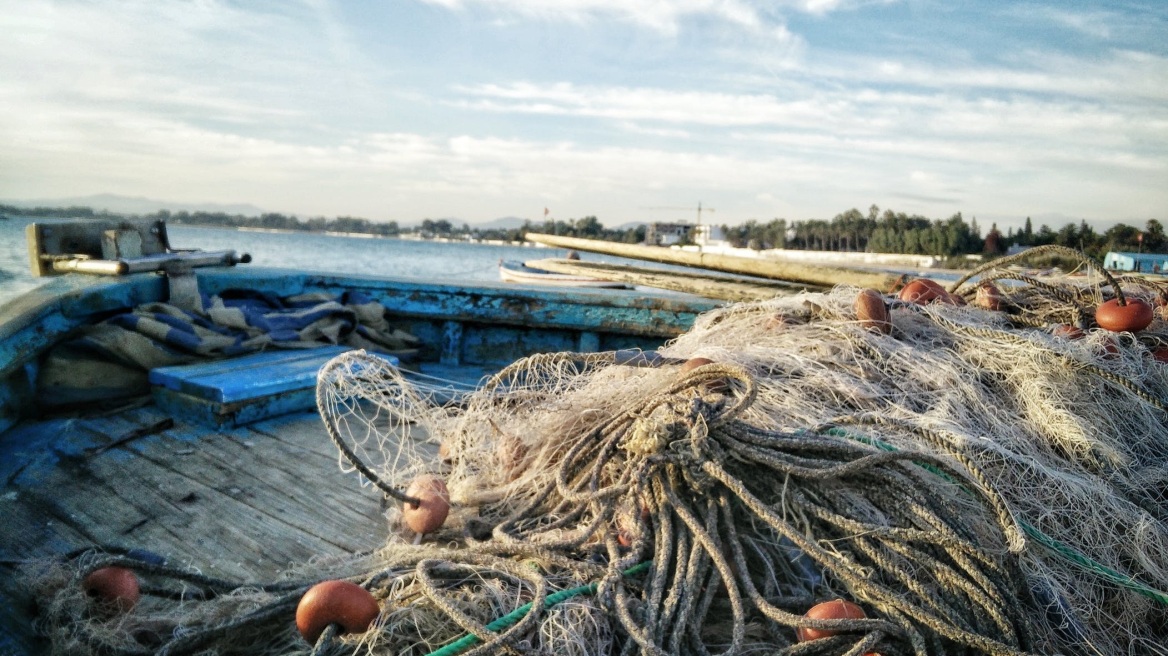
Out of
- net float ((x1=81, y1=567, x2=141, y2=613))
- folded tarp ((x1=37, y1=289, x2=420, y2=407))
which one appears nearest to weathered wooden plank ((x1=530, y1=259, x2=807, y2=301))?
folded tarp ((x1=37, y1=289, x2=420, y2=407))

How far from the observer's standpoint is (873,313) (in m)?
2.72

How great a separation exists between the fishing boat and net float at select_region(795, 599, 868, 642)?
1.05 m

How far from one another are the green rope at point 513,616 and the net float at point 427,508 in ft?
2.01

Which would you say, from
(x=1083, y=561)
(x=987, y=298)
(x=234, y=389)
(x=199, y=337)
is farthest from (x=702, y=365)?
(x=199, y=337)

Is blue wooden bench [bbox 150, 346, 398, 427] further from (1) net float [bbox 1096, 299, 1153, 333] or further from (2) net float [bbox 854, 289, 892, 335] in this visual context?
(1) net float [bbox 1096, 299, 1153, 333]

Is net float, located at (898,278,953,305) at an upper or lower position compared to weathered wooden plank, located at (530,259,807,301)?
upper

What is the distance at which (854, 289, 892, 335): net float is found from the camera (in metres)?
2.69

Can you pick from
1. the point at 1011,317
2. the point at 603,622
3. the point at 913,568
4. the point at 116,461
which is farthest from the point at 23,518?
the point at 1011,317

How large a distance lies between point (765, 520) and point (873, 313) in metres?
1.34

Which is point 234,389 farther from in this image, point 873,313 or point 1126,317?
point 1126,317

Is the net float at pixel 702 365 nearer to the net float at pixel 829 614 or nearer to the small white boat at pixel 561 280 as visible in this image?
the net float at pixel 829 614

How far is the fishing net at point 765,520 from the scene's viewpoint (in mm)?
1554

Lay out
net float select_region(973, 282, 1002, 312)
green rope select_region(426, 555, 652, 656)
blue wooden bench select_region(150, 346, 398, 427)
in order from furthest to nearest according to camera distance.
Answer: net float select_region(973, 282, 1002, 312) < blue wooden bench select_region(150, 346, 398, 427) < green rope select_region(426, 555, 652, 656)

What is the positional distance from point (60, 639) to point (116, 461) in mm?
1385
